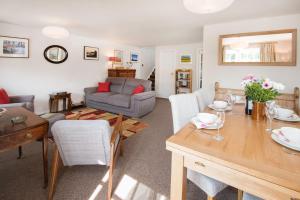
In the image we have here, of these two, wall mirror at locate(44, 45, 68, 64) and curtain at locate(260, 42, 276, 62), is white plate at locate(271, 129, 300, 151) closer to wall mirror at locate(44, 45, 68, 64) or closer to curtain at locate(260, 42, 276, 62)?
curtain at locate(260, 42, 276, 62)

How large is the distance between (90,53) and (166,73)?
3108mm

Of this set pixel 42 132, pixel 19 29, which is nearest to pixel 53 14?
pixel 19 29

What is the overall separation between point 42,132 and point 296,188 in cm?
186

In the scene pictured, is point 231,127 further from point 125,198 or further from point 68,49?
point 68,49

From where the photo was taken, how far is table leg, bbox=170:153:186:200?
3.26ft

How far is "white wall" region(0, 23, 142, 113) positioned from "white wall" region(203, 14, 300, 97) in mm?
3675

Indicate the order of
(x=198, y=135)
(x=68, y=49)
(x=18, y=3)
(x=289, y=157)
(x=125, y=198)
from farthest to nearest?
1. (x=68, y=49)
2. (x=18, y=3)
3. (x=125, y=198)
4. (x=198, y=135)
5. (x=289, y=157)

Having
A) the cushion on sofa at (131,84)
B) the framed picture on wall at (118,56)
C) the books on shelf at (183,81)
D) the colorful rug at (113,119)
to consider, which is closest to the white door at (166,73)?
the books on shelf at (183,81)

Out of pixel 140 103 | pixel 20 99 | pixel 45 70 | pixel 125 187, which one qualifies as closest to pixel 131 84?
pixel 140 103

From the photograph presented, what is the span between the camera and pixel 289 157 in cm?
86

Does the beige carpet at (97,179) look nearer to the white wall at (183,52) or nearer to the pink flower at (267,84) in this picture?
the pink flower at (267,84)

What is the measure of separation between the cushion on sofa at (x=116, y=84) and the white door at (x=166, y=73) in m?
2.28

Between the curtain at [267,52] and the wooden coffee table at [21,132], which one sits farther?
the curtain at [267,52]

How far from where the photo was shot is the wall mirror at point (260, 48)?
293cm
